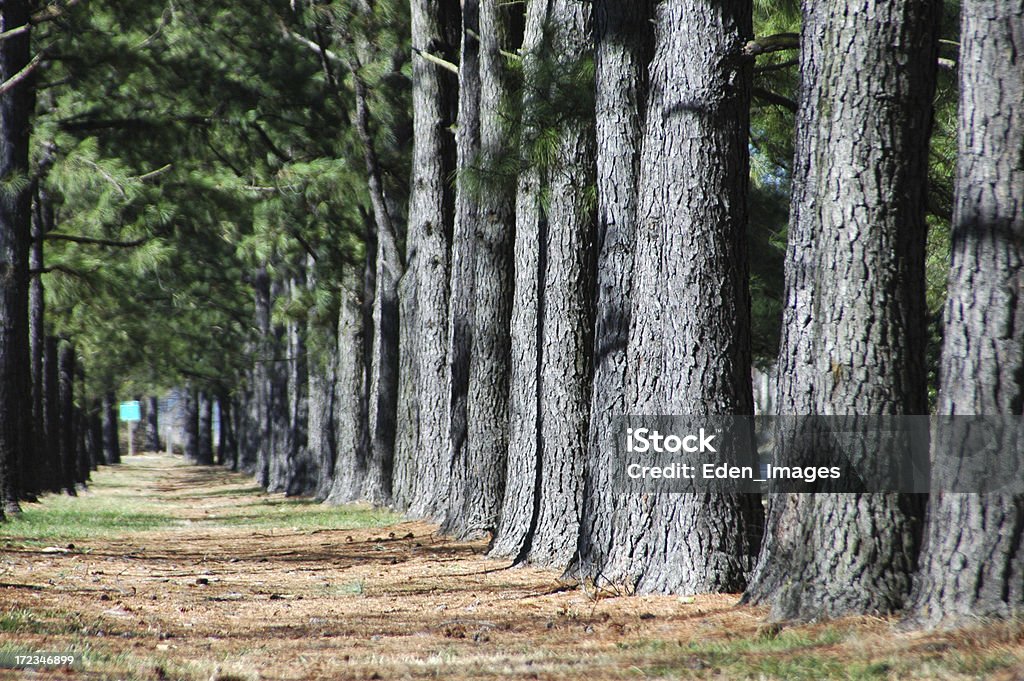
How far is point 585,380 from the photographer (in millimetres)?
9344

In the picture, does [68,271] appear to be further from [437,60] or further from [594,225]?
[594,225]

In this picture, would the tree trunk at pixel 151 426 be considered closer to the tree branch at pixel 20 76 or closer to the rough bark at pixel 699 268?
the tree branch at pixel 20 76

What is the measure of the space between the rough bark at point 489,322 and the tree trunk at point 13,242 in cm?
659

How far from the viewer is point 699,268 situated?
7.21 meters

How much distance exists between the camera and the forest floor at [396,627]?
15.8 ft

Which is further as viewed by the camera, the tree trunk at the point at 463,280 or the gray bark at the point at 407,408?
the gray bark at the point at 407,408

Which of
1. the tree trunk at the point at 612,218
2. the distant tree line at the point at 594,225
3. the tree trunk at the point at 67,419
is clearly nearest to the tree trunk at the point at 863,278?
the distant tree line at the point at 594,225

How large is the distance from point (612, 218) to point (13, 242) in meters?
10.1

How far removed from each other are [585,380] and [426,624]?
122 inches

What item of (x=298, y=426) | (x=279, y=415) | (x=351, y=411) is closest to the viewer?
(x=351, y=411)

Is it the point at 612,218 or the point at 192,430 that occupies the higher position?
the point at 612,218

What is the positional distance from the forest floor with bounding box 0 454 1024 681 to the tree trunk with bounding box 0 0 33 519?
3107 millimetres

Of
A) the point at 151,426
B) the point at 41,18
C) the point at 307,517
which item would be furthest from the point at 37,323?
the point at 151,426

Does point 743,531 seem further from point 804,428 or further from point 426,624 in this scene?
point 426,624
